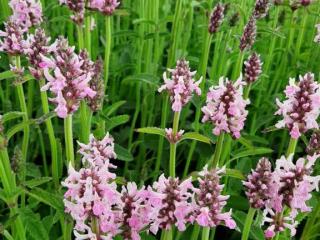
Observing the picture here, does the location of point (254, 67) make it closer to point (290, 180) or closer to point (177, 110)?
point (177, 110)

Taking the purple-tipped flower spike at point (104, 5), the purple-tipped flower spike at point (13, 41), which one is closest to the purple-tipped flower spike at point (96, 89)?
the purple-tipped flower spike at point (13, 41)

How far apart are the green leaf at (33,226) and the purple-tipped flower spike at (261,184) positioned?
75 cm

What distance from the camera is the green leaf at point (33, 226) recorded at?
198cm

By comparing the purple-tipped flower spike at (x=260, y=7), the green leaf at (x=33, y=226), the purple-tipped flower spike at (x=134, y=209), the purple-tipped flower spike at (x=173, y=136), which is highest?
the purple-tipped flower spike at (x=260, y=7)

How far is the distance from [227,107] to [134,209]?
0.43m

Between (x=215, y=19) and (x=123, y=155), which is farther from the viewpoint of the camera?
(x=215, y=19)

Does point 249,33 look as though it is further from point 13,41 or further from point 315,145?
point 13,41

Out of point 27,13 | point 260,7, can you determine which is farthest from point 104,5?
point 260,7

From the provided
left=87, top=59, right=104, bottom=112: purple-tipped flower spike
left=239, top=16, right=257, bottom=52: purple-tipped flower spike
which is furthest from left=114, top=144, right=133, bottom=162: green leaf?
left=239, top=16, right=257, bottom=52: purple-tipped flower spike

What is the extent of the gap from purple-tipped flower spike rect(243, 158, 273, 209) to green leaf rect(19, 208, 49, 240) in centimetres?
75

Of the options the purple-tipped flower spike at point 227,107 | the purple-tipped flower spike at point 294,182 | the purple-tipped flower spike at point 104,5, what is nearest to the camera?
the purple-tipped flower spike at point 294,182

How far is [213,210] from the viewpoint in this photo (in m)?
1.53

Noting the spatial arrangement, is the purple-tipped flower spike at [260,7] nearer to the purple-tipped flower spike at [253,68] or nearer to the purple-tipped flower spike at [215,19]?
the purple-tipped flower spike at [215,19]

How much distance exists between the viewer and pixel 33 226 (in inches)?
78.6
